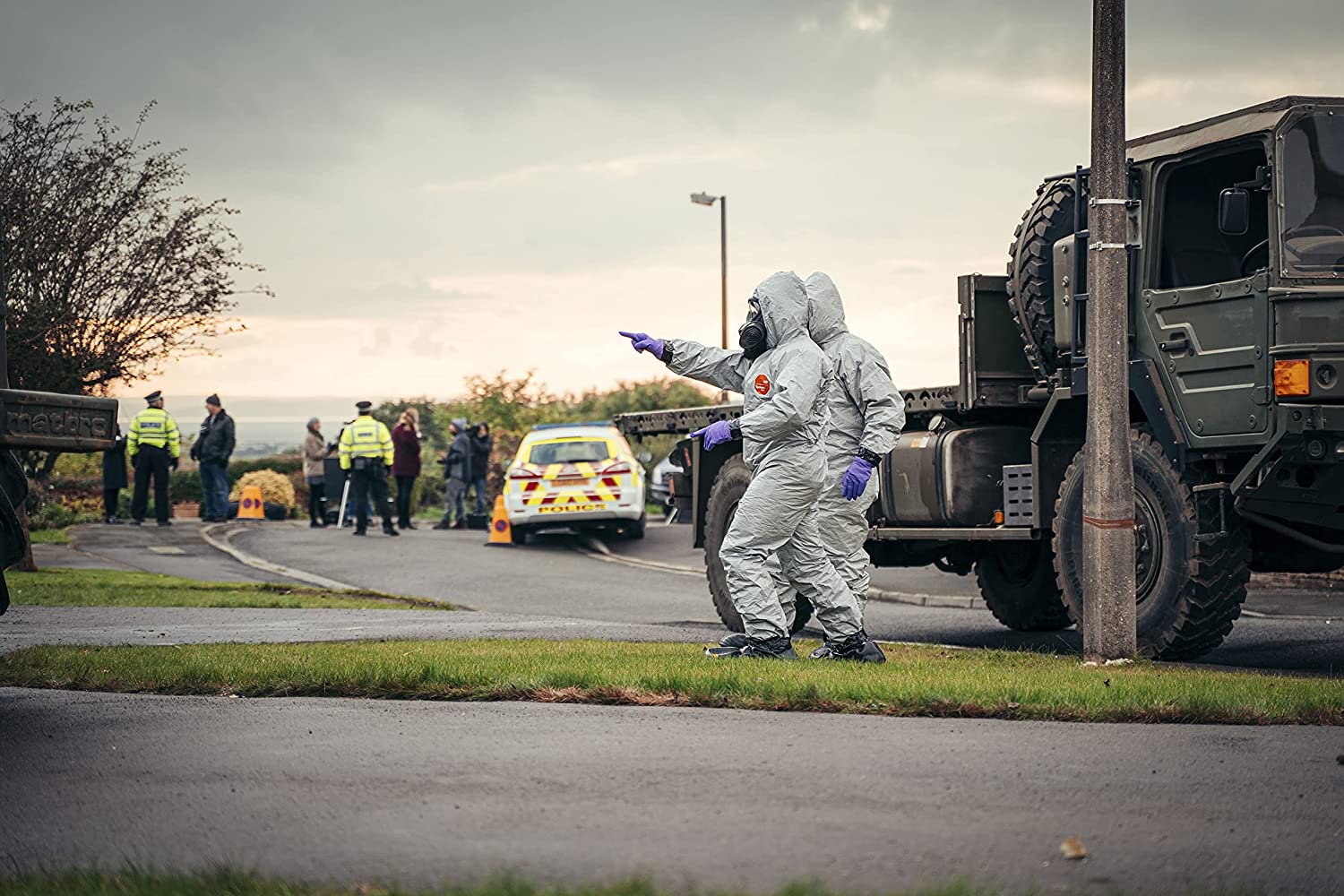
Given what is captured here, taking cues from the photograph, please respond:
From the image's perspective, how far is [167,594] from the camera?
1664cm

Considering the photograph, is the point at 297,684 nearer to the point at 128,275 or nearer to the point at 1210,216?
the point at 1210,216

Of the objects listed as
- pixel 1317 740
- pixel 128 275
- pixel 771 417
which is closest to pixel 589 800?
pixel 1317 740

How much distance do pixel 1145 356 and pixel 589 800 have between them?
6.22 metres

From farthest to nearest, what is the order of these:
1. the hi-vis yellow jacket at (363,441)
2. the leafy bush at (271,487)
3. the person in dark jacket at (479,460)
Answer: the leafy bush at (271,487)
the person in dark jacket at (479,460)
the hi-vis yellow jacket at (363,441)

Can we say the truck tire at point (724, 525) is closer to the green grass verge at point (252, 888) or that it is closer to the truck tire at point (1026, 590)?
the truck tire at point (1026, 590)

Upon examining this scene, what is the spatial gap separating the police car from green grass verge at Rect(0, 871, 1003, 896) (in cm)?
2021

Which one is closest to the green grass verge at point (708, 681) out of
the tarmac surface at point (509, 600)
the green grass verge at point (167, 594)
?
the tarmac surface at point (509, 600)

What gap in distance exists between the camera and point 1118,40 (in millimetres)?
9766

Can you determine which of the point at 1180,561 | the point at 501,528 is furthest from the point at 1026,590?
the point at 501,528

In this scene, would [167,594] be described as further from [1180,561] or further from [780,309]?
[1180,561]

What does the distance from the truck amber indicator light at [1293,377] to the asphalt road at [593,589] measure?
186 centimetres

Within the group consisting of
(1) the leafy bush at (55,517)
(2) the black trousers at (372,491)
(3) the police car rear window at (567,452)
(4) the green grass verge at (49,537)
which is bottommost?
(4) the green grass verge at (49,537)

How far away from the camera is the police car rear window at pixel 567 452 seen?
2559 cm

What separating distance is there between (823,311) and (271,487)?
27753 mm
